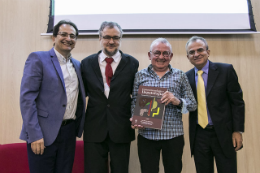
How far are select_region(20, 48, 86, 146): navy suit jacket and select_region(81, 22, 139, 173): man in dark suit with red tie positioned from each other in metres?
0.25

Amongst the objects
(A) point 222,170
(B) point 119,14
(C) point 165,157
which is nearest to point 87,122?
(C) point 165,157

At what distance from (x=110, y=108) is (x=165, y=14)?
1552 millimetres

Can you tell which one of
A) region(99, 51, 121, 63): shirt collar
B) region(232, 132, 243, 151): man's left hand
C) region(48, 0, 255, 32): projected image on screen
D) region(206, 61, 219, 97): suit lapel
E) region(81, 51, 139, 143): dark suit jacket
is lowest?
region(232, 132, 243, 151): man's left hand

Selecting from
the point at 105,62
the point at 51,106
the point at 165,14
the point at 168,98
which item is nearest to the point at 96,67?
the point at 105,62

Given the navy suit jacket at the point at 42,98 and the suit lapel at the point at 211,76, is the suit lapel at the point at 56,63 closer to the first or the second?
the navy suit jacket at the point at 42,98

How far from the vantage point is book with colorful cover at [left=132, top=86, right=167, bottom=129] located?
1.27 meters

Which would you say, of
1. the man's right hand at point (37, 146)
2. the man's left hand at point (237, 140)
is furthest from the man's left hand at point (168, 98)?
the man's right hand at point (37, 146)

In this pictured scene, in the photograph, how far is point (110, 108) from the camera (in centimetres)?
138

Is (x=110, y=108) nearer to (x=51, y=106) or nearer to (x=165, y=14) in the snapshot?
(x=51, y=106)

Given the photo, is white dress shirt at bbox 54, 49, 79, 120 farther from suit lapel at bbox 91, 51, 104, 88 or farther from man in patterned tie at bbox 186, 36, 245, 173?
man in patterned tie at bbox 186, 36, 245, 173

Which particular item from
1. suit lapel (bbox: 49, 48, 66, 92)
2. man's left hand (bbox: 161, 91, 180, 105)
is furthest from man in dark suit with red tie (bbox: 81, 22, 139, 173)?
man's left hand (bbox: 161, 91, 180, 105)

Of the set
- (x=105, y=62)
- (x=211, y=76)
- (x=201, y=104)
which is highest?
(x=105, y=62)

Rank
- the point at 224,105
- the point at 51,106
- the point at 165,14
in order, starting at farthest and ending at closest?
the point at 165,14, the point at 224,105, the point at 51,106

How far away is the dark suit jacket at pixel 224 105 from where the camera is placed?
4.62ft
